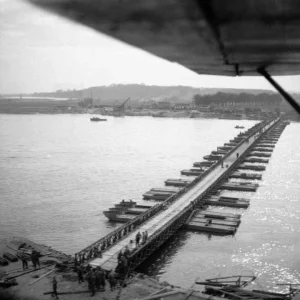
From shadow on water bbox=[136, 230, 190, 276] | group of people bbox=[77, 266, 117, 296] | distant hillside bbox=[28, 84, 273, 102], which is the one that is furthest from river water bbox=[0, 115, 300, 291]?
distant hillside bbox=[28, 84, 273, 102]

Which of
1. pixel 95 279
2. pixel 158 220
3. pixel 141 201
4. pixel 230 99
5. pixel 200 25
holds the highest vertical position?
pixel 230 99

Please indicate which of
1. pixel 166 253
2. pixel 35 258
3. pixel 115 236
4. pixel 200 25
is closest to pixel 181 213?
pixel 166 253

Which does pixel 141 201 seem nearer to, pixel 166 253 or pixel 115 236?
pixel 166 253

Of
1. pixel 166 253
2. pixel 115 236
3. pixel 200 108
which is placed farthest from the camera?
pixel 200 108

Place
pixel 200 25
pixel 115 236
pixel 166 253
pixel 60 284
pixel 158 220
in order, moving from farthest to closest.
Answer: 1. pixel 158 220
2. pixel 166 253
3. pixel 115 236
4. pixel 60 284
5. pixel 200 25

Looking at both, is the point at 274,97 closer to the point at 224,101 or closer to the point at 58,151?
the point at 224,101

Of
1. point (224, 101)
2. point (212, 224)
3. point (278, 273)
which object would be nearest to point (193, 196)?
point (212, 224)

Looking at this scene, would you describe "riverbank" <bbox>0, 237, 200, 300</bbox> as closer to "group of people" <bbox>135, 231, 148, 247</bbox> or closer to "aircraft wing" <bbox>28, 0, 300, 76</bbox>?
"group of people" <bbox>135, 231, 148, 247</bbox>
